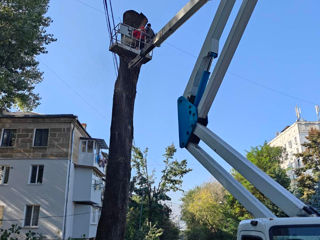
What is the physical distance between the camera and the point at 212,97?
3.83 meters

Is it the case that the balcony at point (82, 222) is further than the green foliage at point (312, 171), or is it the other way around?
the green foliage at point (312, 171)

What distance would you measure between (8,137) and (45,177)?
456 cm

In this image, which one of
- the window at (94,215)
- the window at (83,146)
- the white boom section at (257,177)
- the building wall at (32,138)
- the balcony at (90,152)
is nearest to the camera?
the white boom section at (257,177)

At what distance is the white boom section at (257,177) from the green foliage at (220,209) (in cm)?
2570

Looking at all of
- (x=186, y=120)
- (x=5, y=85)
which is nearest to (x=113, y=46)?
(x=186, y=120)

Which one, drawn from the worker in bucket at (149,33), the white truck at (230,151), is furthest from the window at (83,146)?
the white truck at (230,151)

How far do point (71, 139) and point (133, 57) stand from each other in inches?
628

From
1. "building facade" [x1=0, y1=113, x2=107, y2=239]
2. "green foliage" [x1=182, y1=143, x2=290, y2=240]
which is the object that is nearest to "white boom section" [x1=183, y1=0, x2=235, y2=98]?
"building facade" [x1=0, y1=113, x2=107, y2=239]

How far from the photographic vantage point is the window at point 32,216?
66.2 ft

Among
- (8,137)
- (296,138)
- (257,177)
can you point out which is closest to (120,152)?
(257,177)

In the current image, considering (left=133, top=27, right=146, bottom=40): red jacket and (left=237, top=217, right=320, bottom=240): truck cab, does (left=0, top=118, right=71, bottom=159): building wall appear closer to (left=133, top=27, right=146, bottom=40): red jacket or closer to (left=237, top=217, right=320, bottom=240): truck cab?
(left=133, top=27, right=146, bottom=40): red jacket

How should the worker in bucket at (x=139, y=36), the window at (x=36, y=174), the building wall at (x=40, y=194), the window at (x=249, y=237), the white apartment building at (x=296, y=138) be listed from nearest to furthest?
the window at (x=249, y=237) → the worker in bucket at (x=139, y=36) → the building wall at (x=40, y=194) → the window at (x=36, y=174) → the white apartment building at (x=296, y=138)

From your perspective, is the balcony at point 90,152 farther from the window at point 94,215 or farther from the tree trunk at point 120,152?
the tree trunk at point 120,152

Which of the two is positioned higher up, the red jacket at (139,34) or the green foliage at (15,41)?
the green foliage at (15,41)
